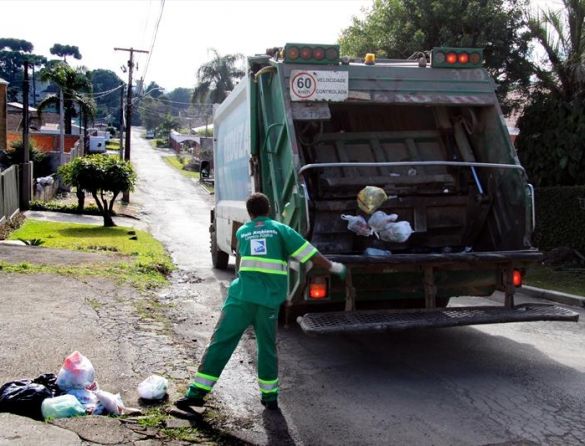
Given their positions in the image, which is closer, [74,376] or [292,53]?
[74,376]

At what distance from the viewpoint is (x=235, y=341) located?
15.6 feet

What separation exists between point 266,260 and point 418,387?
1.63 metres

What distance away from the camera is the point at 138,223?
23.7 meters

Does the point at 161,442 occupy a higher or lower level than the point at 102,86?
lower

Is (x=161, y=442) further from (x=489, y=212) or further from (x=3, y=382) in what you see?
(x=489, y=212)

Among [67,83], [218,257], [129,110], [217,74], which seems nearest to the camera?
[218,257]

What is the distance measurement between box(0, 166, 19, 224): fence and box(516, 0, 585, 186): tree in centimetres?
1270

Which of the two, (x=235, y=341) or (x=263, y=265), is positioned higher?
(x=263, y=265)

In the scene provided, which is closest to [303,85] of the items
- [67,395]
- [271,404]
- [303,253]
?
[303,253]

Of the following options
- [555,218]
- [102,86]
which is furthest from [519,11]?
[102,86]

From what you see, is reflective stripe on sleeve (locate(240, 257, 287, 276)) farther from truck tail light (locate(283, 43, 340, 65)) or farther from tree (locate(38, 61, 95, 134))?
tree (locate(38, 61, 95, 134))

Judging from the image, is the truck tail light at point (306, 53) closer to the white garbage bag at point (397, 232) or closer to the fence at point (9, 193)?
the white garbage bag at point (397, 232)

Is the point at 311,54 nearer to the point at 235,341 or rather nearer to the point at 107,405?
the point at 235,341

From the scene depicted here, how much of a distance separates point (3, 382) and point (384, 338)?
360cm
